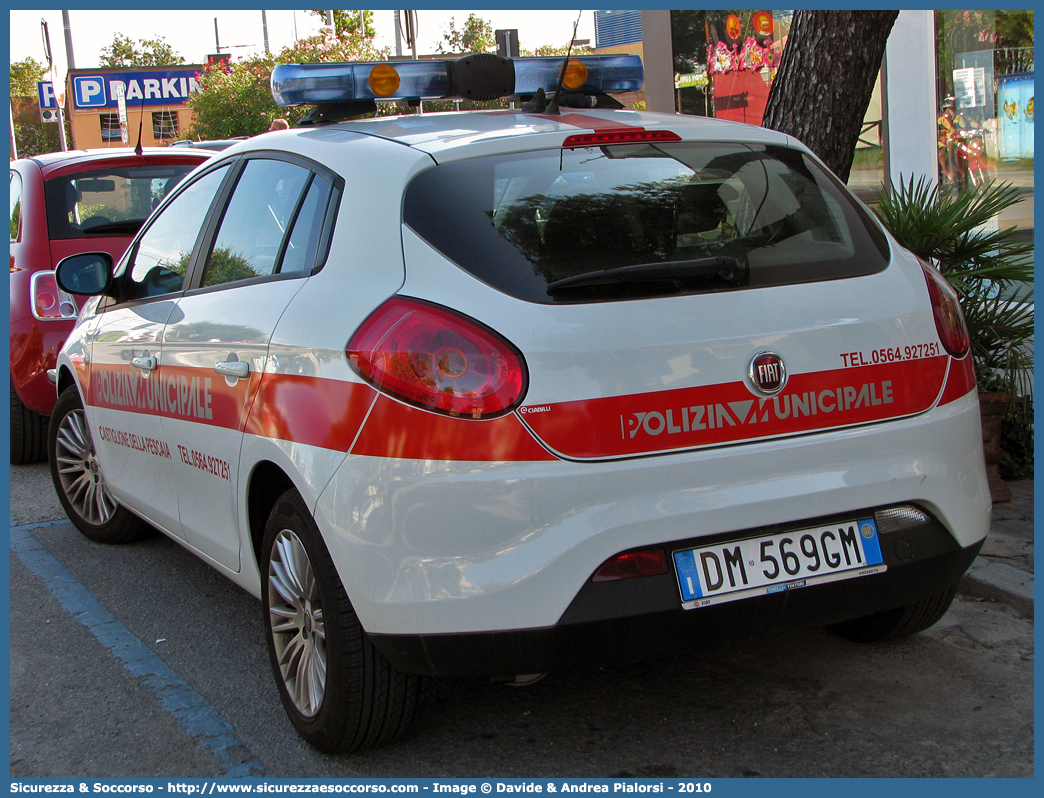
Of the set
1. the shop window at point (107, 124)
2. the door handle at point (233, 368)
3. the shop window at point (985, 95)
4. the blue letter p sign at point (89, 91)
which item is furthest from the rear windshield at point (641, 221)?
the shop window at point (107, 124)

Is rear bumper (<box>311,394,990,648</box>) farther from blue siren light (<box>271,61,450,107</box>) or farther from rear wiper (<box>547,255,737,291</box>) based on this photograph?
blue siren light (<box>271,61,450,107</box>)

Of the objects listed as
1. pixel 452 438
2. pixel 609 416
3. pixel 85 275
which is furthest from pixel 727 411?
pixel 85 275

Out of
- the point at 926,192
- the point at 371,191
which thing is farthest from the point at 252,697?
the point at 926,192

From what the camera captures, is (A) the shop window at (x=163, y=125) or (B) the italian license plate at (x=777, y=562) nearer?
(B) the italian license plate at (x=777, y=562)

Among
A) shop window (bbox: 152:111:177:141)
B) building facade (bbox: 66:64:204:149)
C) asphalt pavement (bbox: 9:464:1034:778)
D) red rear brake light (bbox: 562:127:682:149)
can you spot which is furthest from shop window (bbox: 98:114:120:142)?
red rear brake light (bbox: 562:127:682:149)

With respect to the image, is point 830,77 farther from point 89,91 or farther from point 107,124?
point 107,124

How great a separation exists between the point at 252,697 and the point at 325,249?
1.41 metres

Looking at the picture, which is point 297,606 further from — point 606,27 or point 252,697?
point 606,27

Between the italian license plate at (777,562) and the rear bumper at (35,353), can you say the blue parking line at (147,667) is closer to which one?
the italian license plate at (777,562)

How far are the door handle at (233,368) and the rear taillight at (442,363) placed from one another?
25.5 inches

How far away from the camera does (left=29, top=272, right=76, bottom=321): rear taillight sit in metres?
6.37

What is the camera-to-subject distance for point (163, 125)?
52375mm

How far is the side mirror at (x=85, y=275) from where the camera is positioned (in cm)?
418

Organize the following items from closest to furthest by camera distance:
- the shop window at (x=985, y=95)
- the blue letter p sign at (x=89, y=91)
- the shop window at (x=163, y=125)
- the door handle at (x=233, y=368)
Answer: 1. the door handle at (x=233, y=368)
2. the shop window at (x=985, y=95)
3. the blue letter p sign at (x=89, y=91)
4. the shop window at (x=163, y=125)
